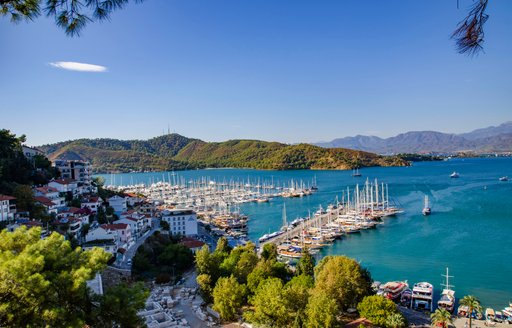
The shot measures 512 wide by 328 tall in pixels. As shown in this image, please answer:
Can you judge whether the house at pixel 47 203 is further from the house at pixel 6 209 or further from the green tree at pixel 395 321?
the green tree at pixel 395 321

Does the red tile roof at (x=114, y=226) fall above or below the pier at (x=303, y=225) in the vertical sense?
above

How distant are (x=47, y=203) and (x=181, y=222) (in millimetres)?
10365

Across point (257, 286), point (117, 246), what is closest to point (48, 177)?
point (117, 246)

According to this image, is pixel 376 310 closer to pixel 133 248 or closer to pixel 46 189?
pixel 133 248

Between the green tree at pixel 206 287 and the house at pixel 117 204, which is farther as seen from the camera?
the house at pixel 117 204

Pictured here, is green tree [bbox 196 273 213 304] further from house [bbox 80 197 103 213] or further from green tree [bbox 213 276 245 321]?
house [bbox 80 197 103 213]

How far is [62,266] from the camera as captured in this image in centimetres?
544

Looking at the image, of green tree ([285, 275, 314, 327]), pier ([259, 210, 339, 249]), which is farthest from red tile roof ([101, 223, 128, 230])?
green tree ([285, 275, 314, 327])

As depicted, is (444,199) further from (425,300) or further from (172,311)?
(172,311)

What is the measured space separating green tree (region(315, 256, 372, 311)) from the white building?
55.1ft

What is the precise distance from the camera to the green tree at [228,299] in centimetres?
1413

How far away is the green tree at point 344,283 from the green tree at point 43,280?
10.5 m

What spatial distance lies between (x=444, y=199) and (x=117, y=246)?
41871 mm

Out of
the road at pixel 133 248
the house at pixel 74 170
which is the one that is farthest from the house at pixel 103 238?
the house at pixel 74 170
